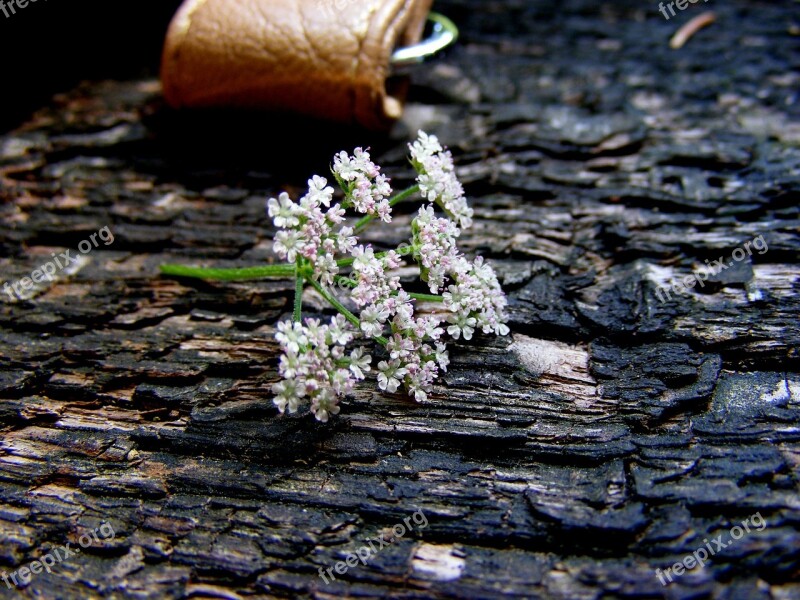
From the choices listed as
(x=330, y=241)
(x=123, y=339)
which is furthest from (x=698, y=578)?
(x=123, y=339)

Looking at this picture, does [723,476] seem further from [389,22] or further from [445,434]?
[389,22]

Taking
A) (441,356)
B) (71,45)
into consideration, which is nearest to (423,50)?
(441,356)

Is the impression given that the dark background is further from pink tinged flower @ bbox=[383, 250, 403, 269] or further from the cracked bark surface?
pink tinged flower @ bbox=[383, 250, 403, 269]

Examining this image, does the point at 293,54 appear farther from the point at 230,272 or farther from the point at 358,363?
the point at 358,363

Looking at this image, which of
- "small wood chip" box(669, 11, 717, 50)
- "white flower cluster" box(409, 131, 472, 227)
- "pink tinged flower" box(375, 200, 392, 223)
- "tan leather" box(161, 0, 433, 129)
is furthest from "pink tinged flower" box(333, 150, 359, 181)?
"small wood chip" box(669, 11, 717, 50)

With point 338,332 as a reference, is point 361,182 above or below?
above

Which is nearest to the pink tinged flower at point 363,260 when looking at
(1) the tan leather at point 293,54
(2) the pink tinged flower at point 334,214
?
(2) the pink tinged flower at point 334,214

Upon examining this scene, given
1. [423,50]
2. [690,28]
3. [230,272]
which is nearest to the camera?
[230,272]
